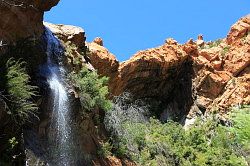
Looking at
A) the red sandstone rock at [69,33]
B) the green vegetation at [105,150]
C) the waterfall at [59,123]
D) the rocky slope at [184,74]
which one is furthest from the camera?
the rocky slope at [184,74]

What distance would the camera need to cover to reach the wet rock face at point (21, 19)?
14188mm

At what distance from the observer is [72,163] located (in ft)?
47.4

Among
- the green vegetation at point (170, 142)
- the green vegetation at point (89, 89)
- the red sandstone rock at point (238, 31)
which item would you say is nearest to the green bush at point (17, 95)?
the green vegetation at point (89, 89)

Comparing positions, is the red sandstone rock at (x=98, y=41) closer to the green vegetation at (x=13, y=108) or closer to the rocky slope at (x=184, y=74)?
the rocky slope at (x=184, y=74)

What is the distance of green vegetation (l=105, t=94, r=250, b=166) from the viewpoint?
1993 cm

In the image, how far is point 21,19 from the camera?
1521 cm

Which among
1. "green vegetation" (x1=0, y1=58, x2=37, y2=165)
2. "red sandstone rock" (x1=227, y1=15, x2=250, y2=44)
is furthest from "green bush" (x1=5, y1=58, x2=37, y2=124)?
"red sandstone rock" (x1=227, y1=15, x2=250, y2=44)

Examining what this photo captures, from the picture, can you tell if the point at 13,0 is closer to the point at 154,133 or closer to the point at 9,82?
the point at 9,82

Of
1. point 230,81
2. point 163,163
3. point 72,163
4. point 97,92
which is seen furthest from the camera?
point 230,81

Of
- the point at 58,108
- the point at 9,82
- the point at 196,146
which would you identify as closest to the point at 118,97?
the point at 196,146

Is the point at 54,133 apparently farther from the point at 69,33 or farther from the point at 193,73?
the point at 193,73

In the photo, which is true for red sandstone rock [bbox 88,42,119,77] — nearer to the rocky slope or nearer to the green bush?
the rocky slope

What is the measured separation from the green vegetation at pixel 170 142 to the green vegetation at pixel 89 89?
1.07 meters

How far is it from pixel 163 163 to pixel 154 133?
4.66 metres
